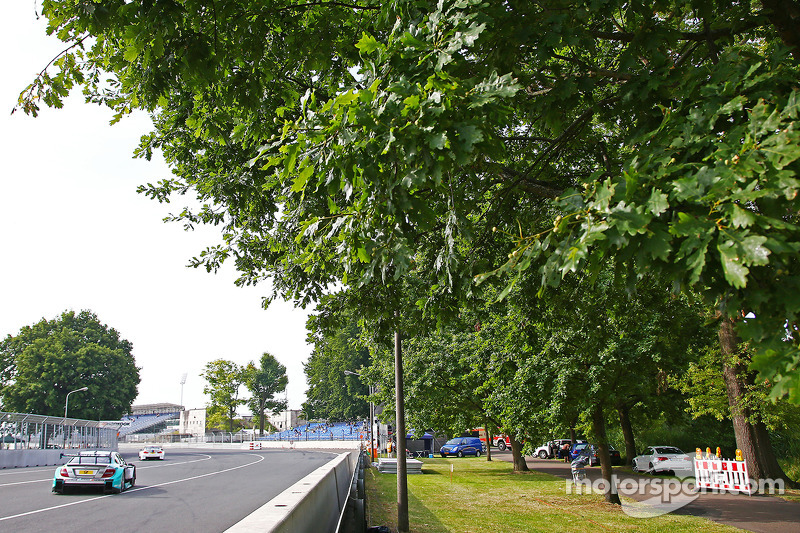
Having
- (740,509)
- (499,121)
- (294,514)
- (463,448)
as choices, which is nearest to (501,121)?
(499,121)

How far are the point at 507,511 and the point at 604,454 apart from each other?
10.5 feet

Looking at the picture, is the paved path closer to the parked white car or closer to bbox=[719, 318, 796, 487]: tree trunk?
bbox=[719, 318, 796, 487]: tree trunk

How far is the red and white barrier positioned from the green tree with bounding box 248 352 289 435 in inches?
3616

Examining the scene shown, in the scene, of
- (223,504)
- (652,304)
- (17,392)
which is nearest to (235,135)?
(652,304)

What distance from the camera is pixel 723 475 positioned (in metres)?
17.2

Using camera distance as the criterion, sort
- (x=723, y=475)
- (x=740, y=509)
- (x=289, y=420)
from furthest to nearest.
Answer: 1. (x=289, y=420)
2. (x=723, y=475)
3. (x=740, y=509)

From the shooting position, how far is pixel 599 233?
2.97 meters

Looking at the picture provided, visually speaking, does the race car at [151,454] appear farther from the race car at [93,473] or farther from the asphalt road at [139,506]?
the race car at [93,473]

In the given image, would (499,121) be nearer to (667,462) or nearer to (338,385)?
(667,462)

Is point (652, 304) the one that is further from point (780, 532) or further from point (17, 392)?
point (17, 392)

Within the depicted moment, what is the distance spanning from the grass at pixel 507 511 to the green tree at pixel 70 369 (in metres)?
61.5

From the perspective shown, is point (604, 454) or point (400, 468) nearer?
point (400, 468)

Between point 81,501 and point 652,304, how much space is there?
15043mm

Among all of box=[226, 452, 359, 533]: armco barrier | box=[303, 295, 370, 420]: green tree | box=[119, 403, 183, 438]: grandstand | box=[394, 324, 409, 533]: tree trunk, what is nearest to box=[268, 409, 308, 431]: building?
box=[303, 295, 370, 420]: green tree
